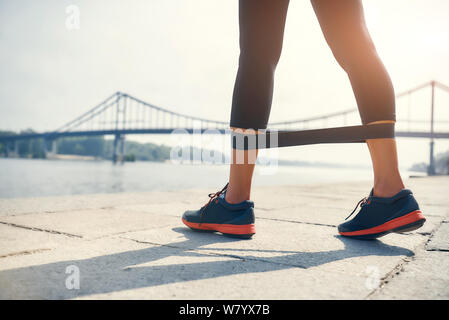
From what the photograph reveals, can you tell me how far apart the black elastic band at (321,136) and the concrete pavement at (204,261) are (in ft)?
0.75

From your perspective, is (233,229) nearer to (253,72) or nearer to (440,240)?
(253,72)

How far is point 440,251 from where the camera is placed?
75 cm

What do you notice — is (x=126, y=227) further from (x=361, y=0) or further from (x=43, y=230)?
(x=361, y=0)

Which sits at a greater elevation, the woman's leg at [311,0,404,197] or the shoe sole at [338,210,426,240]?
the woman's leg at [311,0,404,197]

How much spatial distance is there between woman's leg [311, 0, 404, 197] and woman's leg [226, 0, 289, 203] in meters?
0.13

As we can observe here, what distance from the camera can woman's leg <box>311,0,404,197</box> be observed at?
839 millimetres

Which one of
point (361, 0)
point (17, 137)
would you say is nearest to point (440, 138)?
point (361, 0)

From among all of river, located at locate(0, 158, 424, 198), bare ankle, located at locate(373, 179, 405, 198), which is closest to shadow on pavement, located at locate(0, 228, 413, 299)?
bare ankle, located at locate(373, 179, 405, 198)

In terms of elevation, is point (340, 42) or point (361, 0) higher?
point (361, 0)

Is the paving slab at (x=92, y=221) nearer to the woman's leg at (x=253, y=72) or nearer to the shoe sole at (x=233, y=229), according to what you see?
the shoe sole at (x=233, y=229)

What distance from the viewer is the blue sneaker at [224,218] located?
0.87 m

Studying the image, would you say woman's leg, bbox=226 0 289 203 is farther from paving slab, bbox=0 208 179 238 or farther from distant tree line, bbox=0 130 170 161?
distant tree line, bbox=0 130 170 161

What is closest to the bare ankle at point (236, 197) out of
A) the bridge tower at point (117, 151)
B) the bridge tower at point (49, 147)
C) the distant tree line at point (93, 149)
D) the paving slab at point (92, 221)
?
the paving slab at point (92, 221)
